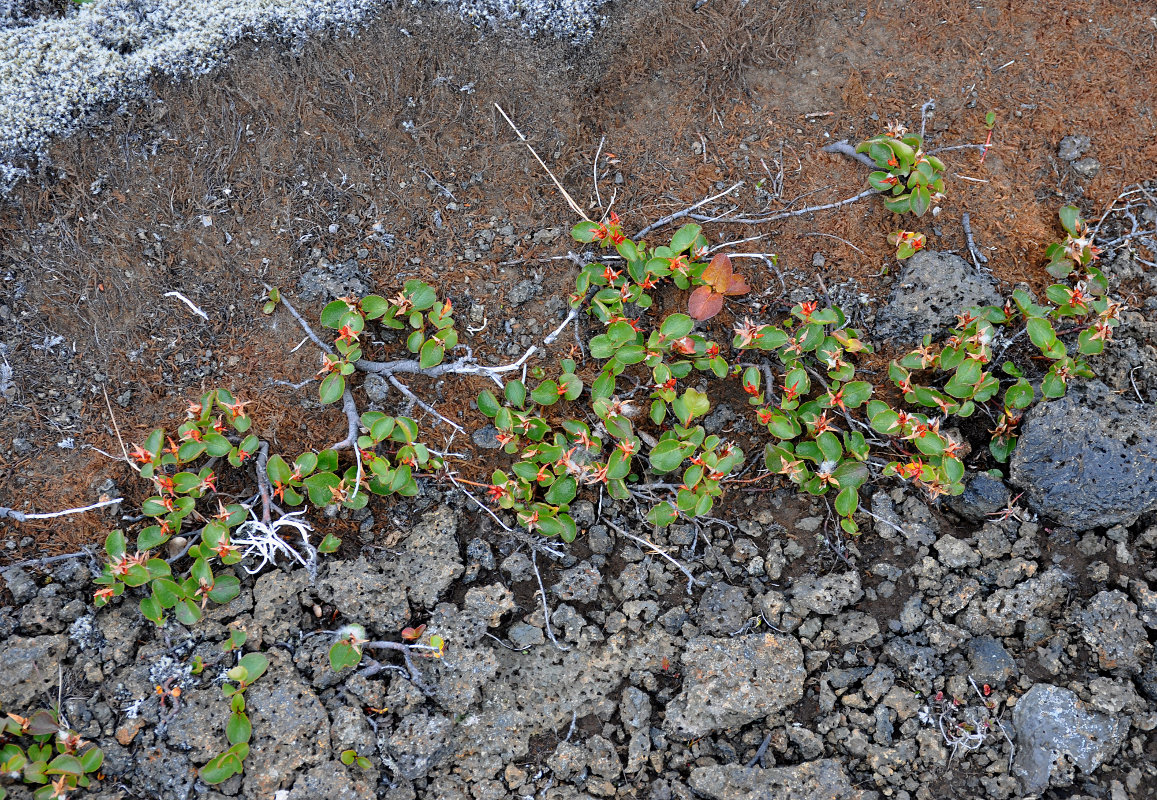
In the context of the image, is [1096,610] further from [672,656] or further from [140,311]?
[140,311]

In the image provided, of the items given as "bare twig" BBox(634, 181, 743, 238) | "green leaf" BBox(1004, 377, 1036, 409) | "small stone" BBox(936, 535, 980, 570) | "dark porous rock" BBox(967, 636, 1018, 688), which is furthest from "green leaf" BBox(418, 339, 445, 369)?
"dark porous rock" BBox(967, 636, 1018, 688)

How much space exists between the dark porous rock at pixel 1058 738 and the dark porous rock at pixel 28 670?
318 cm

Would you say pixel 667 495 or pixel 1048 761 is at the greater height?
pixel 667 495

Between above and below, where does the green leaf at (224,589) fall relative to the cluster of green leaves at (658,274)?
below

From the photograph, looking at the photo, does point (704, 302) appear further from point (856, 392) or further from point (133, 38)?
point (133, 38)

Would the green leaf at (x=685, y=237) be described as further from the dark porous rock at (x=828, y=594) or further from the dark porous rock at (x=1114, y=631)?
the dark porous rock at (x=1114, y=631)

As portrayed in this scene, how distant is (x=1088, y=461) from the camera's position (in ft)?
8.26

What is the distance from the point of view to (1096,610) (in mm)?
2506

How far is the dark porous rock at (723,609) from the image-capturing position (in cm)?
253

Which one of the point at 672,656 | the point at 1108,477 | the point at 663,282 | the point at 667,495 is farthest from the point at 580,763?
the point at 1108,477

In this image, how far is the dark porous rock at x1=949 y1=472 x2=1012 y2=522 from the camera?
2617 mm

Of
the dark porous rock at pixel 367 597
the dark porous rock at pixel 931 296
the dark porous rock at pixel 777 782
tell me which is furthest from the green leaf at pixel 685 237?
the dark porous rock at pixel 777 782

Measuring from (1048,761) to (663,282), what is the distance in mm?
2060

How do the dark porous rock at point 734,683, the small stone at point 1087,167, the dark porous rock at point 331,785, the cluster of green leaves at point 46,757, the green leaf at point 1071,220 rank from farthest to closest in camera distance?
the small stone at point 1087,167 < the green leaf at point 1071,220 < the dark porous rock at point 734,683 < the dark porous rock at point 331,785 < the cluster of green leaves at point 46,757
